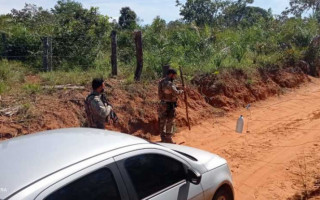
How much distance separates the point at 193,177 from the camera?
3604 mm

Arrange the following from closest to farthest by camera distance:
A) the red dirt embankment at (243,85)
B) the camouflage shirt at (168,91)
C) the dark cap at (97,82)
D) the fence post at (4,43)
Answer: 1. the dark cap at (97,82)
2. the camouflage shirt at (168,91)
3. the red dirt embankment at (243,85)
4. the fence post at (4,43)

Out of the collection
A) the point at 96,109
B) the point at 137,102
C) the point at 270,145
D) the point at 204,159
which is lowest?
the point at 270,145

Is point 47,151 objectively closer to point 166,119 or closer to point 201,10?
point 166,119

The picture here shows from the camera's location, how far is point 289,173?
20.3ft

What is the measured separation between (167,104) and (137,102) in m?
1.42

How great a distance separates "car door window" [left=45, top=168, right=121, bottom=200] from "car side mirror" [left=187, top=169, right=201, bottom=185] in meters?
0.99

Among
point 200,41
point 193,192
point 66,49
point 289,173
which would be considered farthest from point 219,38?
point 193,192

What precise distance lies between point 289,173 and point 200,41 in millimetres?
9040

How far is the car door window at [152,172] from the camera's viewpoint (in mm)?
3089

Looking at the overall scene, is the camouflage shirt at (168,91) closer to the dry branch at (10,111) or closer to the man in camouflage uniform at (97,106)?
the man in camouflage uniform at (97,106)

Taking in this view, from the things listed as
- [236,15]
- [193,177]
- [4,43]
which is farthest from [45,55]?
[236,15]

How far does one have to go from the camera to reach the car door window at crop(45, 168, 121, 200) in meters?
2.50

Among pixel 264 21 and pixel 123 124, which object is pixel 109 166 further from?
pixel 264 21

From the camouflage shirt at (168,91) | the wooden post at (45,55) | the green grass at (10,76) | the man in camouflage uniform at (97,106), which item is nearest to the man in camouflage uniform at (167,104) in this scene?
the camouflage shirt at (168,91)
